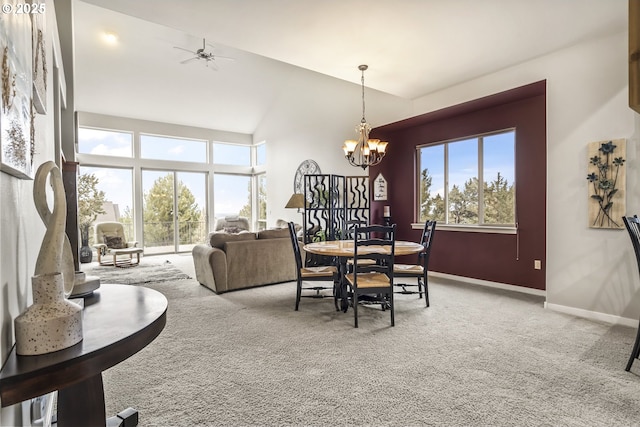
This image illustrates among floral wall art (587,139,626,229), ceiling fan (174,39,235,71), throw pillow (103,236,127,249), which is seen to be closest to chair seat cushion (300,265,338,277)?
floral wall art (587,139,626,229)

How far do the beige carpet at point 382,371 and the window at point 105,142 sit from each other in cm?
600

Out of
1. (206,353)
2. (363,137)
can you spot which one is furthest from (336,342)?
(363,137)

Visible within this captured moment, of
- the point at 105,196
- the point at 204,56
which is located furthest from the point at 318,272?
the point at 105,196

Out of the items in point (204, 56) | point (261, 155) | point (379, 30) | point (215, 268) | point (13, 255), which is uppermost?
point (204, 56)

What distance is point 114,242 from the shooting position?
6.82 meters

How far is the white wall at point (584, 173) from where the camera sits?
10.2 ft

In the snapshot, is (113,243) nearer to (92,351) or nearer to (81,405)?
(81,405)

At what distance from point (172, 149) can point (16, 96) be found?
828 cm

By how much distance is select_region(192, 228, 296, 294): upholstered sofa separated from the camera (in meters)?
4.39

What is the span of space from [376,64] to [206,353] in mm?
3631

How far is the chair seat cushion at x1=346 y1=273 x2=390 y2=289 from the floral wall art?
222 centimetres

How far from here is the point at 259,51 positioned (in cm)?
369

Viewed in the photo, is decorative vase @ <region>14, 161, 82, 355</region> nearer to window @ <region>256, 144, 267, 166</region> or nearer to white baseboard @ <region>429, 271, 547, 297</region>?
white baseboard @ <region>429, 271, 547, 297</region>

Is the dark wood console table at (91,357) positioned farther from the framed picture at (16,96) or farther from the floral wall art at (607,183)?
the floral wall art at (607,183)
